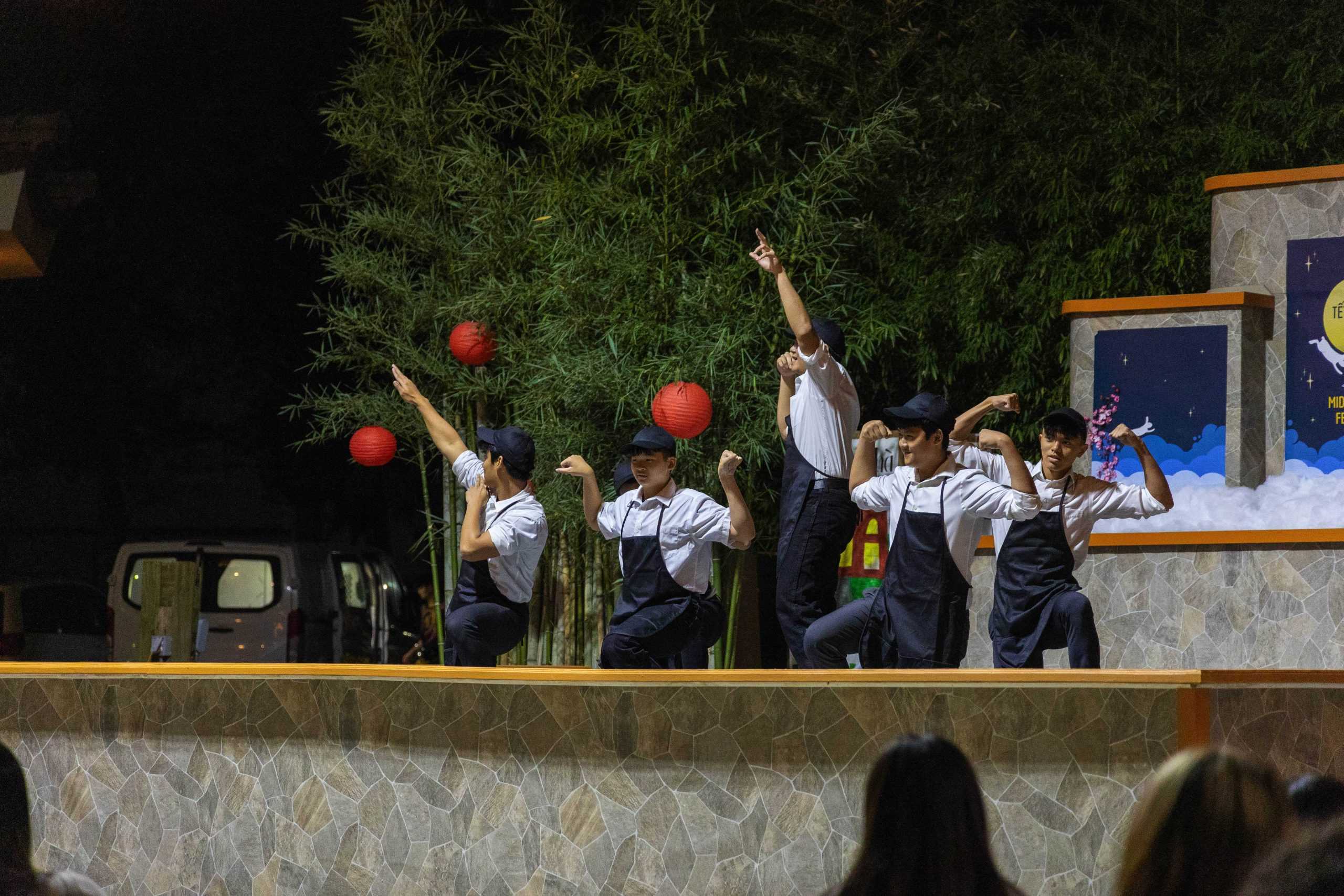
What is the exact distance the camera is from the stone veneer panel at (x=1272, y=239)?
322 inches

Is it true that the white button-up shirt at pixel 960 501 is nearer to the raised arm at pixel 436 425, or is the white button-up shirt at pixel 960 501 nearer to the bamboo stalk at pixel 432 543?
the raised arm at pixel 436 425

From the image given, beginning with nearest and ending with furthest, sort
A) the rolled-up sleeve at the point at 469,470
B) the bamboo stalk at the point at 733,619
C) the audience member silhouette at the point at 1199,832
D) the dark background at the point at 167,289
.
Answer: the audience member silhouette at the point at 1199,832
the rolled-up sleeve at the point at 469,470
the bamboo stalk at the point at 733,619
the dark background at the point at 167,289

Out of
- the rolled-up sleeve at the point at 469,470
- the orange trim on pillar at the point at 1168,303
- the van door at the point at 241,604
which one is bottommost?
the van door at the point at 241,604

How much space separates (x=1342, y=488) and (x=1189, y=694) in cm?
430

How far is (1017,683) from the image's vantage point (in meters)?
4.33

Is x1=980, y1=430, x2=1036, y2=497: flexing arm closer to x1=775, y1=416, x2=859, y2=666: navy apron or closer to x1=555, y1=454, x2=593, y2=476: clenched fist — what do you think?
x1=775, y1=416, x2=859, y2=666: navy apron

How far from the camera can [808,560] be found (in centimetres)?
548

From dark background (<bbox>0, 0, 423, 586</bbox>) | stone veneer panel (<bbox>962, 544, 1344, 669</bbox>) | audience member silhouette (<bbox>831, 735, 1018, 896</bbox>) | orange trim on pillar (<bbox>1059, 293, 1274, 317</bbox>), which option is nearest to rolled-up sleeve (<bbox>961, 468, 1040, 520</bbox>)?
stone veneer panel (<bbox>962, 544, 1344, 669</bbox>)

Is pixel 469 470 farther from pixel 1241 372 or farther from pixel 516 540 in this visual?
pixel 1241 372

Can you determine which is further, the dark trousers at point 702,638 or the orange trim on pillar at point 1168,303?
the orange trim on pillar at point 1168,303

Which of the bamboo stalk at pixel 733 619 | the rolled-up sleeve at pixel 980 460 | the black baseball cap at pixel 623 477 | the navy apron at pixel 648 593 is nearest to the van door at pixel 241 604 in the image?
the bamboo stalk at pixel 733 619

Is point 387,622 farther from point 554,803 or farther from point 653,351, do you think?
point 554,803

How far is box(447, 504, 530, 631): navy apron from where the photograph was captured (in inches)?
221

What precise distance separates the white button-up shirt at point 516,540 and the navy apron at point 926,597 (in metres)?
1.18
